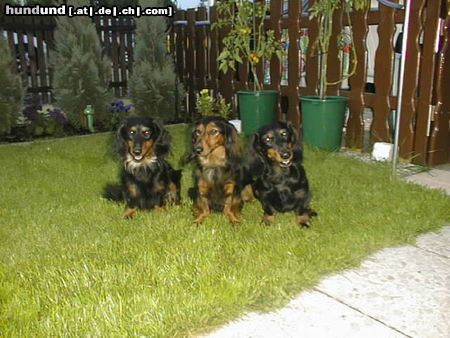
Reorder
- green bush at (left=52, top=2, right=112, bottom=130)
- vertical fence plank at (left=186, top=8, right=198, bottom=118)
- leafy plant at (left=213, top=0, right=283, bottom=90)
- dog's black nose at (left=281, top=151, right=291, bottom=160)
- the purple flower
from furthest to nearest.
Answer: vertical fence plank at (left=186, top=8, right=198, bottom=118) → green bush at (left=52, top=2, right=112, bottom=130) → the purple flower → leafy plant at (left=213, top=0, right=283, bottom=90) → dog's black nose at (left=281, top=151, right=291, bottom=160)

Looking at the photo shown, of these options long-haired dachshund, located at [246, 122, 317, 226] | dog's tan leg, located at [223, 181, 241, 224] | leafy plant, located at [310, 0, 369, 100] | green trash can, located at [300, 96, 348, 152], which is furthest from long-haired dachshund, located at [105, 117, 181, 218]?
leafy plant, located at [310, 0, 369, 100]

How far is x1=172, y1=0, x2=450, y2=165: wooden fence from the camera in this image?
4551mm

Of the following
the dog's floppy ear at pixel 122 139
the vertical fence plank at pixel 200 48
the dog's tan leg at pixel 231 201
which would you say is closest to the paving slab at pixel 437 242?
the dog's tan leg at pixel 231 201

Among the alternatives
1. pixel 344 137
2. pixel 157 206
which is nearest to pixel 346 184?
pixel 157 206

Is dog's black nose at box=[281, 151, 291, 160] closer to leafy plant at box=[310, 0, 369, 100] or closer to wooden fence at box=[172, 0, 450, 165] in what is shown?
wooden fence at box=[172, 0, 450, 165]

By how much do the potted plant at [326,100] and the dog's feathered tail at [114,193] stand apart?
8.33 ft

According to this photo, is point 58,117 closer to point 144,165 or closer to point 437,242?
point 144,165

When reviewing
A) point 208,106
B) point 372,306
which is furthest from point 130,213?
point 208,106

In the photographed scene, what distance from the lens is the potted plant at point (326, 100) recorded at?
517 centimetres

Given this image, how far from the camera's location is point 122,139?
11.5 feet

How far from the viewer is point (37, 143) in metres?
6.40

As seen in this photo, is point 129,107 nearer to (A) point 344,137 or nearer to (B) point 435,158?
(A) point 344,137

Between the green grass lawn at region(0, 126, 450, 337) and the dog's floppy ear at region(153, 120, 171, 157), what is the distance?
0.47m

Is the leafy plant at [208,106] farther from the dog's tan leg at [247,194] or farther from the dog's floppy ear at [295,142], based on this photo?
the dog's floppy ear at [295,142]
